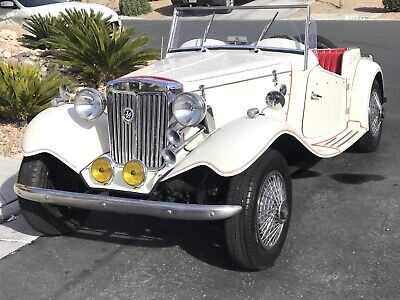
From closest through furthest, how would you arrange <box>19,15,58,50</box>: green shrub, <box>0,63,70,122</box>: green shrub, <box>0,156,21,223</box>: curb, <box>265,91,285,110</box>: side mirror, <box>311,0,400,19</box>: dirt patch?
<box>265,91,285,110</box>: side mirror → <box>0,156,21,223</box>: curb → <box>0,63,70,122</box>: green shrub → <box>19,15,58,50</box>: green shrub → <box>311,0,400,19</box>: dirt patch

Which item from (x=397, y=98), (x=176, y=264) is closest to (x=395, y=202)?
(x=176, y=264)

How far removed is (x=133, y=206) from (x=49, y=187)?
1016mm

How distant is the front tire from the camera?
12.8 feet

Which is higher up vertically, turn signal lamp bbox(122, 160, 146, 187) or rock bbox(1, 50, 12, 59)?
turn signal lamp bbox(122, 160, 146, 187)

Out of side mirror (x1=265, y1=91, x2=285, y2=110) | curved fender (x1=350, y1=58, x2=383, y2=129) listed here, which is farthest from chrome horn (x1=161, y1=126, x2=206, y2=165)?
curved fender (x1=350, y1=58, x2=383, y2=129)

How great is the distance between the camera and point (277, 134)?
4207 mm

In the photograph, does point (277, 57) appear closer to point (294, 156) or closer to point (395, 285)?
point (294, 156)

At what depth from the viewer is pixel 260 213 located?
4.09 metres

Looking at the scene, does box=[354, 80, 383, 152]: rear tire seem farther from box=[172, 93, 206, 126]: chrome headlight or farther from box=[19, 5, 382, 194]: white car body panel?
box=[172, 93, 206, 126]: chrome headlight

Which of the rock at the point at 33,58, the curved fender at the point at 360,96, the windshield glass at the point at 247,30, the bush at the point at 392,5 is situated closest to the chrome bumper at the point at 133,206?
the windshield glass at the point at 247,30

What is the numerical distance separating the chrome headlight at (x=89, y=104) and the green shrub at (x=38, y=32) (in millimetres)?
6855

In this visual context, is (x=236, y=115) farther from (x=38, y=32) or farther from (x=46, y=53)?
(x=38, y=32)

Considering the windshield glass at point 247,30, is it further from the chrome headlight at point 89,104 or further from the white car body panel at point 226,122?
the chrome headlight at point 89,104

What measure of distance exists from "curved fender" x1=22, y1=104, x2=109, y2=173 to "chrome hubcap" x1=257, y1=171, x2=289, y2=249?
1252 mm
